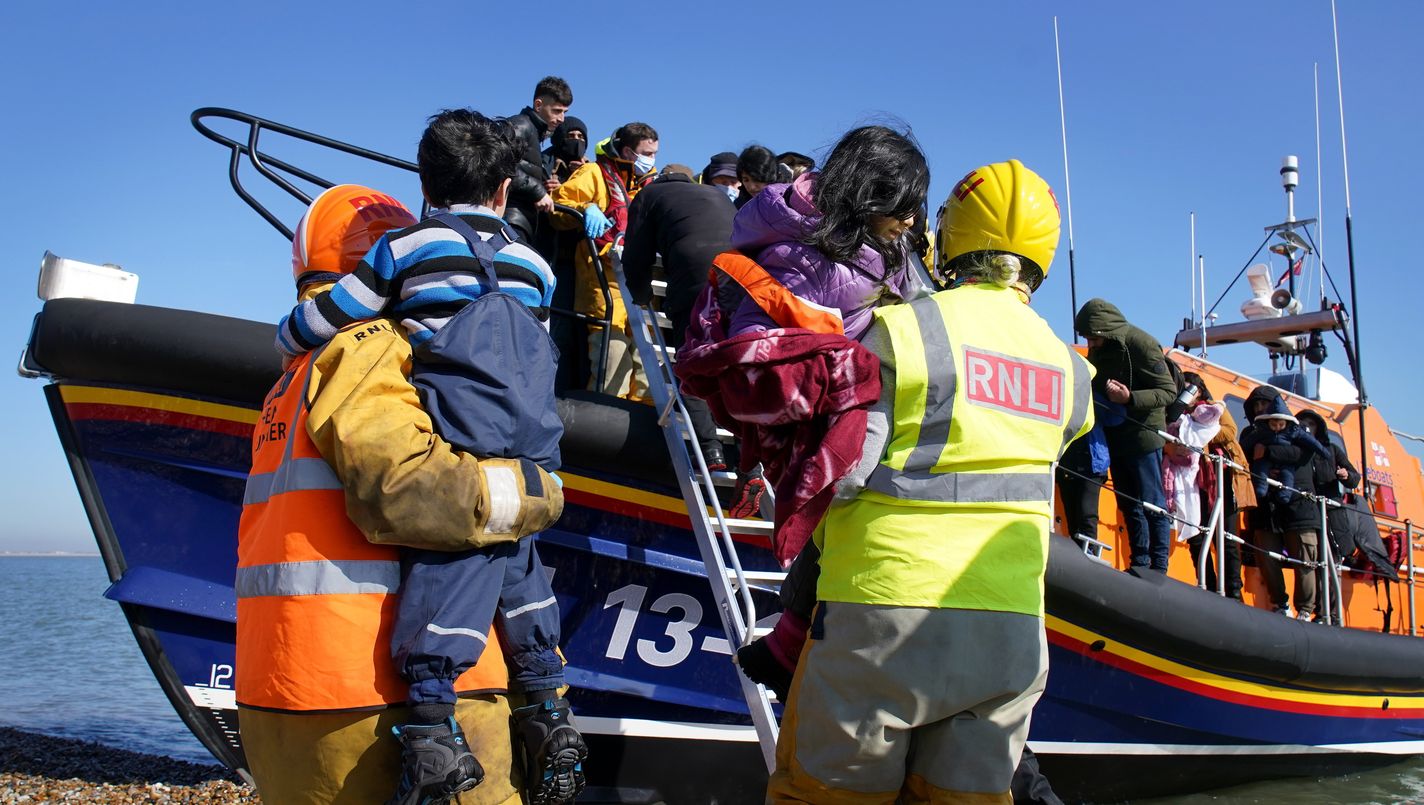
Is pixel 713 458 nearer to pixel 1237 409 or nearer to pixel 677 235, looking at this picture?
pixel 677 235

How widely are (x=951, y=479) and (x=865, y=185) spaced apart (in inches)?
23.7

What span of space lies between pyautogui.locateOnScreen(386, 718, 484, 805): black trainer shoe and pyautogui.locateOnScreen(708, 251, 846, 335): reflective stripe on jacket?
0.88 meters

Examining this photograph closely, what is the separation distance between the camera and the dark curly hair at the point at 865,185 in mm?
1921

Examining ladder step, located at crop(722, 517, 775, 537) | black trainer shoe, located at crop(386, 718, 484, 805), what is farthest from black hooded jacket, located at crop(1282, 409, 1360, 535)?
black trainer shoe, located at crop(386, 718, 484, 805)

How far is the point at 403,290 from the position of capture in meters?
1.85

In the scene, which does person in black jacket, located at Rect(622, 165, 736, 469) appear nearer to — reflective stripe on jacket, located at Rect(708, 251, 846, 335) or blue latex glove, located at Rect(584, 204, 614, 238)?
blue latex glove, located at Rect(584, 204, 614, 238)

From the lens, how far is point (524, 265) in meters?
1.99

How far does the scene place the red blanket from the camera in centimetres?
163

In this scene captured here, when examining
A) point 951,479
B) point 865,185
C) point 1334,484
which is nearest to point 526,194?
point 865,185

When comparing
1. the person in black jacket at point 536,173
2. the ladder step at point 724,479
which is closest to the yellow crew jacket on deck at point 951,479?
the ladder step at point 724,479

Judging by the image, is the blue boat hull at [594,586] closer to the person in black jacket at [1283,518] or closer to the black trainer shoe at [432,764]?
the black trainer shoe at [432,764]

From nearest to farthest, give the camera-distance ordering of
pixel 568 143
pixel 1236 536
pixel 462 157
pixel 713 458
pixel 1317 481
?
pixel 462 157
pixel 713 458
pixel 568 143
pixel 1236 536
pixel 1317 481

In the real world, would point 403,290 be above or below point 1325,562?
above

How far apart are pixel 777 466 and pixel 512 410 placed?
0.48m
